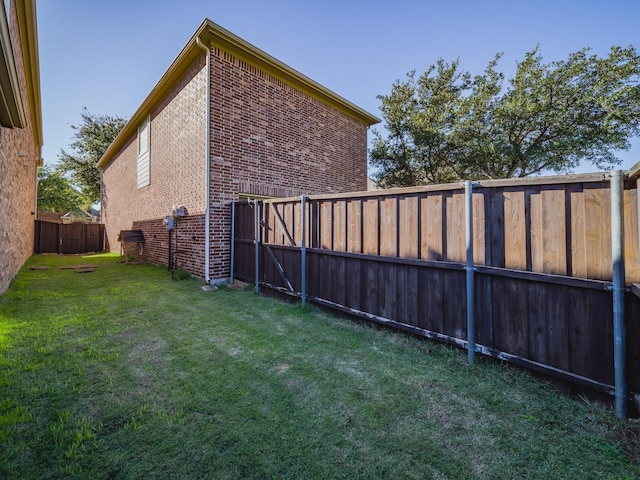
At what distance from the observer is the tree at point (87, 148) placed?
20.4m

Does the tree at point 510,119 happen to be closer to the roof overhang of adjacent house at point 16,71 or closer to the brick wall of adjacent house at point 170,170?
the brick wall of adjacent house at point 170,170

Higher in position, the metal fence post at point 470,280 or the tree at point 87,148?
the tree at point 87,148

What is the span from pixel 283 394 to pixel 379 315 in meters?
1.73

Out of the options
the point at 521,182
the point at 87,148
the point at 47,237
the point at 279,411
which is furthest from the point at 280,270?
the point at 87,148

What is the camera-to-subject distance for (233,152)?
6734mm

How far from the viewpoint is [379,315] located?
11.8 ft

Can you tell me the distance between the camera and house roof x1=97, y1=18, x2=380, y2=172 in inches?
244

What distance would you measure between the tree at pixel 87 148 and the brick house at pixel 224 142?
13588 millimetres

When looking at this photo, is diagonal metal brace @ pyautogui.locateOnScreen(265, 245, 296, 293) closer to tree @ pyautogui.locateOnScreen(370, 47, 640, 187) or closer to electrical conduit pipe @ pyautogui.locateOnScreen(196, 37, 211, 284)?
electrical conduit pipe @ pyautogui.locateOnScreen(196, 37, 211, 284)

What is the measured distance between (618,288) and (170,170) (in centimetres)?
→ 916

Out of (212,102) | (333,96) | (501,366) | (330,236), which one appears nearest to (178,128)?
(212,102)

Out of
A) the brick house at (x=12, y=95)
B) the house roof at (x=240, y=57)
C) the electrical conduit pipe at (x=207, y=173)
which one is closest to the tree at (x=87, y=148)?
the brick house at (x=12, y=95)

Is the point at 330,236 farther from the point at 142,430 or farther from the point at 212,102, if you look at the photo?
the point at 212,102

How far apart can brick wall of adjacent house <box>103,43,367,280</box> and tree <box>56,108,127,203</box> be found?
1476 centimetres
